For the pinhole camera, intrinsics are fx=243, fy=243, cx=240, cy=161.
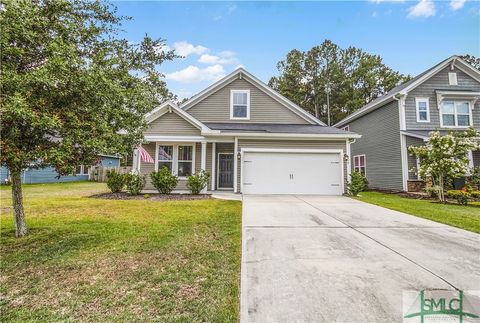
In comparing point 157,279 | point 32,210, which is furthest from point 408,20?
point 32,210

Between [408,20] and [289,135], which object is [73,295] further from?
[408,20]

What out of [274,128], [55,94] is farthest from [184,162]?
[55,94]

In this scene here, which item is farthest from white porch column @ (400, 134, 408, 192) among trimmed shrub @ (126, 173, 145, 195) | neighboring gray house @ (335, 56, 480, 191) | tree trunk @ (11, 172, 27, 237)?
tree trunk @ (11, 172, 27, 237)

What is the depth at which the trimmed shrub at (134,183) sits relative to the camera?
10.9m

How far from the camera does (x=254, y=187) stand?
11.8 m

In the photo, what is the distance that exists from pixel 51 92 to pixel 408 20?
48.4ft

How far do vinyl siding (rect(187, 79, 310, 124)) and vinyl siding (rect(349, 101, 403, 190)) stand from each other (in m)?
5.67

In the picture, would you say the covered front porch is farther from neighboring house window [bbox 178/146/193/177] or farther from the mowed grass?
the mowed grass

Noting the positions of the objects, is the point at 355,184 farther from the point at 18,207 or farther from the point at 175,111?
the point at 18,207

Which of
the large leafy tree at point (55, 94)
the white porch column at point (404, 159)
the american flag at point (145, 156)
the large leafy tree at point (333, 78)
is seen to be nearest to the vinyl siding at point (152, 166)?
the american flag at point (145, 156)

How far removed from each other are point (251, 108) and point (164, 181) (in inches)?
257

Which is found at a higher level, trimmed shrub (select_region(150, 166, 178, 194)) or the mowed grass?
trimmed shrub (select_region(150, 166, 178, 194))

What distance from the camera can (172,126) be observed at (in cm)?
1184

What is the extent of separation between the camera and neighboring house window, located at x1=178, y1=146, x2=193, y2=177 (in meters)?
12.2
